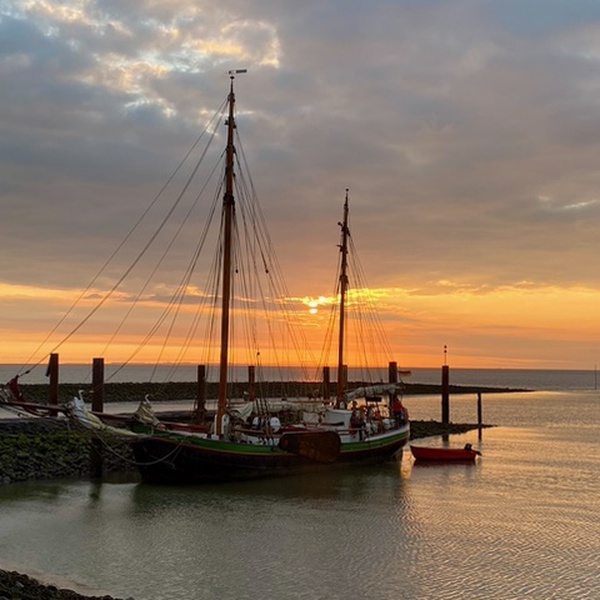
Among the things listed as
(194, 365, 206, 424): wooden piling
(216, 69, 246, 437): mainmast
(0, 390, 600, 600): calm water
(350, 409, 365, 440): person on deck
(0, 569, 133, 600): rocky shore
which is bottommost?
(0, 390, 600, 600): calm water

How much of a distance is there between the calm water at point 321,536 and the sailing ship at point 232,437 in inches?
36.3

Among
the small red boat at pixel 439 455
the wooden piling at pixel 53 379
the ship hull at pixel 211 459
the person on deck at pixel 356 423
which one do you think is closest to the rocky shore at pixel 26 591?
the ship hull at pixel 211 459

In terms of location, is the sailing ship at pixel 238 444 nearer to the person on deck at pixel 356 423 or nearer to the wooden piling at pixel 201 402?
the person on deck at pixel 356 423

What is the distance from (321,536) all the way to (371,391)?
26.9 meters

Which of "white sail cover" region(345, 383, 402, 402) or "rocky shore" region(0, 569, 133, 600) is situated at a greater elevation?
"white sail cover" region(345, 383, 402, 402)

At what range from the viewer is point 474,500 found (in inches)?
1278

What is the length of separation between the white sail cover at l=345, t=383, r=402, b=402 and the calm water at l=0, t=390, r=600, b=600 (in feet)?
30.4

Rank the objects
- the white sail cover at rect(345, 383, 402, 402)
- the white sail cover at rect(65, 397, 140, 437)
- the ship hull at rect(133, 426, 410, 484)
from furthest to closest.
→ the white sail cover at rect(345, 383, 402, 402), the ship hull at rect(133, 426, 410, 484), the white sail cover at rect(65, 397, 140, 437)

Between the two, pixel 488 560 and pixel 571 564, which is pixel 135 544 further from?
pixel 571 564

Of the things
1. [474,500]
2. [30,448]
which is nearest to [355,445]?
[474,500]

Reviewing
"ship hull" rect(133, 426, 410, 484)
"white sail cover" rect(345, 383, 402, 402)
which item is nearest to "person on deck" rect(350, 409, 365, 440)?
A: "ship hull" rect(133, 426, 410, 484)

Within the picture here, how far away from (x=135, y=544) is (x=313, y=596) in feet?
23.3

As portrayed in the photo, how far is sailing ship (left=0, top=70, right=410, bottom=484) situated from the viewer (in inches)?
1288

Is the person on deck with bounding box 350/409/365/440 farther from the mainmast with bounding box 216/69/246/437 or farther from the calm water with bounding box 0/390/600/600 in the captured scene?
the mainmast with bounding box 216/69/246/437
